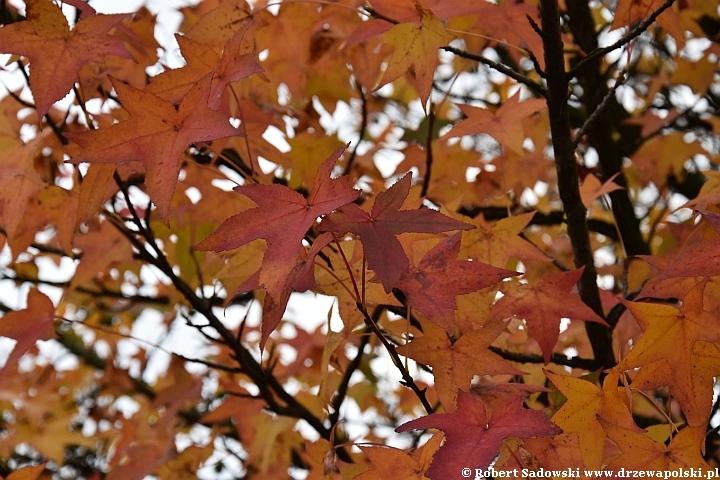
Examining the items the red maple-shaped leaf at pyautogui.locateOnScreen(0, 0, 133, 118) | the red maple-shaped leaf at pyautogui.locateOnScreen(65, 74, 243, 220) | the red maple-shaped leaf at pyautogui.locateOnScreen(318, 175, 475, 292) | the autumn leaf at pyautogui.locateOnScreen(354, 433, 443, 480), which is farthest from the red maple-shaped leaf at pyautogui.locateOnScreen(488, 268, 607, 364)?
the red maple-shaped leaf at pyautogui.locateOnScreen(0, 0, 133, 118)

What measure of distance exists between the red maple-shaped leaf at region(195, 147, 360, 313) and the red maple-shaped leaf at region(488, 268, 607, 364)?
384 millimetres

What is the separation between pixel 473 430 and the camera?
0.71 m

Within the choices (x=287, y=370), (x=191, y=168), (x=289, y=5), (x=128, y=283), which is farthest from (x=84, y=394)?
(x=289, y=5)

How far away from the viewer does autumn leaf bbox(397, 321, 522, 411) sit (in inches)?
33.2

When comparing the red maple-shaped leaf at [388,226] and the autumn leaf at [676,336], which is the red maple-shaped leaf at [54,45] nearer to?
the red maple-shaped leaf at [388,226]

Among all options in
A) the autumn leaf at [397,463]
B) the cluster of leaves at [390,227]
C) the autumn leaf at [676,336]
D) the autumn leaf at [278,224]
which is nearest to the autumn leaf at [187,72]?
the cluster of leaves at [390,227]

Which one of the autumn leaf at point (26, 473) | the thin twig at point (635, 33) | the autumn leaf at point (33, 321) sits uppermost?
the thin twig at point (635, 33)

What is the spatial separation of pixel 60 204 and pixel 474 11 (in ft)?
2.65

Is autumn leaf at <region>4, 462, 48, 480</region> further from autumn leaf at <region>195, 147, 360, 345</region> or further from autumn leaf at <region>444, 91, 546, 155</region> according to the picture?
autumn leaf at <region>444, 91, 546, 155</region>

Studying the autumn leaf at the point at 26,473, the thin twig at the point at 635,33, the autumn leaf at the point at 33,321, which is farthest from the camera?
the autumn leaf at the point at 33,321

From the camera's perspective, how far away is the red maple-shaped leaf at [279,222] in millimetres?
672

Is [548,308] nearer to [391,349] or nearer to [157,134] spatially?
[391,349]

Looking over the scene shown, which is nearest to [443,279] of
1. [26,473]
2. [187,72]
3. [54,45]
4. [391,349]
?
[391,349]

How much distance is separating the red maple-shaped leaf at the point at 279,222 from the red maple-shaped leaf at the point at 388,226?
3cm
